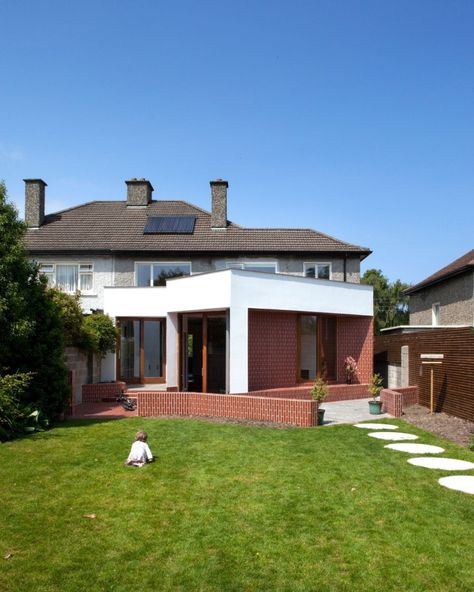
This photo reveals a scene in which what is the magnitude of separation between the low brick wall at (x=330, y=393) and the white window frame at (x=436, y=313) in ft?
41.0

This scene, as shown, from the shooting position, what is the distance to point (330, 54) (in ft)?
48.6

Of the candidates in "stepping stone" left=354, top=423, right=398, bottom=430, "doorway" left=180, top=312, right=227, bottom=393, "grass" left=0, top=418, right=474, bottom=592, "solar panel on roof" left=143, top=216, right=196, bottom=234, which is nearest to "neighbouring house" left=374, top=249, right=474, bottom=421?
"stepping stone" left=354, top=423, right=398, bottom=430

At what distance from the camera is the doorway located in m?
17.7

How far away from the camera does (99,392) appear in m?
18.9

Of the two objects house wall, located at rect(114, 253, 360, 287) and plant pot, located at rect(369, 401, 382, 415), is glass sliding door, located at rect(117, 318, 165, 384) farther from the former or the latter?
plant pot, located at rect(369, 401, 382, 415)

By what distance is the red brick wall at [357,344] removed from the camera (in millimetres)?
21656

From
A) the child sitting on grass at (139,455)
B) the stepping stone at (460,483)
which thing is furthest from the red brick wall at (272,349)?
the stepping stone at (460,483)

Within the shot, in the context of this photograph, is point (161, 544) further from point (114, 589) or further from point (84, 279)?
point (84, 279)

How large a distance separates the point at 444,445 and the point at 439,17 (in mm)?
11042

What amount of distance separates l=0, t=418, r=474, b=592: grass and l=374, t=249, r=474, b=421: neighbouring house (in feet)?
14.7

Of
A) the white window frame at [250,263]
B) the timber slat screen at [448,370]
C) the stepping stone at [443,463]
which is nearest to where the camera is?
the stepping stone at [443,463]

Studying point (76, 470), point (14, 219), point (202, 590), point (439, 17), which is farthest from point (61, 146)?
point (202, 590)

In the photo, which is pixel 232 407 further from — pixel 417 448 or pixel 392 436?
pixel 417 448

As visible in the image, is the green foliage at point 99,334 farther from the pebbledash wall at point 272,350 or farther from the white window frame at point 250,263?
the white window frame at point 250,263
